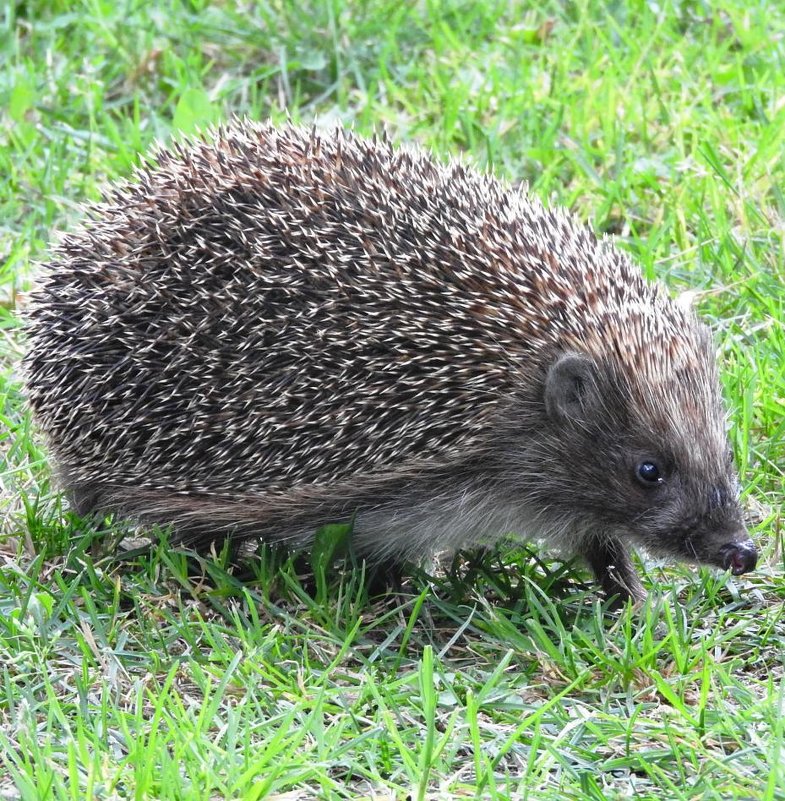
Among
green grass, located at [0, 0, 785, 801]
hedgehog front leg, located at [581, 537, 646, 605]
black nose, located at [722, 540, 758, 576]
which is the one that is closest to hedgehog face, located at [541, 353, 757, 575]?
black nose, located at [722, 540, 758, 576]

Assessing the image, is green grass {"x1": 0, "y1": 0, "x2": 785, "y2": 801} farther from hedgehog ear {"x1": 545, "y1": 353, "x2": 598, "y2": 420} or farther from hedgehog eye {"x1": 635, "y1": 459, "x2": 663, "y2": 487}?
hedgehog ear {"x1": 545, "y1": 353, "x2": 598, "y2": 420}

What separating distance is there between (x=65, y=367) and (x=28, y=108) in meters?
3.60

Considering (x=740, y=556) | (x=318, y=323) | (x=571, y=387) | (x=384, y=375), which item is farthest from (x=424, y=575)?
(x=740, y=556)

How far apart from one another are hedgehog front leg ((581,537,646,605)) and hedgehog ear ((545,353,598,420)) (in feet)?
2.03

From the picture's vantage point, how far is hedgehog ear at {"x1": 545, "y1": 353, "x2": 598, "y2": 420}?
577 cm

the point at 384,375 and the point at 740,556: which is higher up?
the point at 384,375

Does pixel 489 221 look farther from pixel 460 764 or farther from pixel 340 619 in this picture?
pixel 460 764

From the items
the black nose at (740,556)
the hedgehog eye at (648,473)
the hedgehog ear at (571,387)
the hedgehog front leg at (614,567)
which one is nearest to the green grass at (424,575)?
the hedgehog front leg at (614,567)

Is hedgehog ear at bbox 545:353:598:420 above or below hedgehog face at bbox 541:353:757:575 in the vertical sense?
above

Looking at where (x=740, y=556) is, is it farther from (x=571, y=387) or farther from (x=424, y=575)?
(x=424, y=575)

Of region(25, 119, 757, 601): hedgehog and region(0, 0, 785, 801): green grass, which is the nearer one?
region(0, 0, 785, 801): green grass

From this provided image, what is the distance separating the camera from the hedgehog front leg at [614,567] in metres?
6.12

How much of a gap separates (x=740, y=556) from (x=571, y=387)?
90 centimetres

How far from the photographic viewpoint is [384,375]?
5.91m
